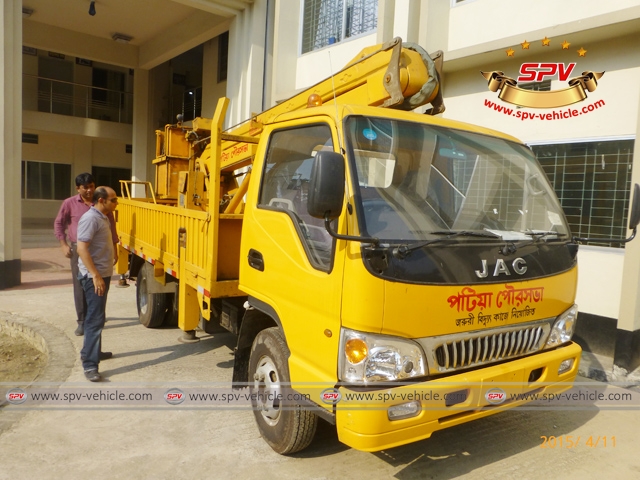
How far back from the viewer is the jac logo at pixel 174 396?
4.07 metres

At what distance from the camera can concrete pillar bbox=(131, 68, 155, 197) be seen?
15.5 meters

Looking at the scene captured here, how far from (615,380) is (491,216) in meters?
3.06

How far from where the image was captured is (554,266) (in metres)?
3.10

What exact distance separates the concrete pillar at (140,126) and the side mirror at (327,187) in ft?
46.5

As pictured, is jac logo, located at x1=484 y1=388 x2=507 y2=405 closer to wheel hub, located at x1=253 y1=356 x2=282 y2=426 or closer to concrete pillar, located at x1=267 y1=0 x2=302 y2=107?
wheel hub, located at x1=253 y1=356 x2=282 y2=426

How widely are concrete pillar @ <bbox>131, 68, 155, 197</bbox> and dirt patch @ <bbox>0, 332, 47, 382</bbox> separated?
1009 cm

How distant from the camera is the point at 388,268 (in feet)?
8.14

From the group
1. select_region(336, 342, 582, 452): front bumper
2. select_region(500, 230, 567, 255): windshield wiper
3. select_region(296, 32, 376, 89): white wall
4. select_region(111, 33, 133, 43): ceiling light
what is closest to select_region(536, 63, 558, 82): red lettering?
select_region(296, 32, 376, 89): white wall

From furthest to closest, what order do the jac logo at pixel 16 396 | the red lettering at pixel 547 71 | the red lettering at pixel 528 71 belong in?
the red lettering at pixel 528 71, the red lettering at pixel 547 71, the jac logo at pixel 16 396

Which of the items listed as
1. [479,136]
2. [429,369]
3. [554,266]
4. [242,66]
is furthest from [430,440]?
[242,66]

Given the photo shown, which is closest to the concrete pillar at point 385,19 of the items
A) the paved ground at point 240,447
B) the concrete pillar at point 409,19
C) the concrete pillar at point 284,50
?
the concrete pillar at point 409,19

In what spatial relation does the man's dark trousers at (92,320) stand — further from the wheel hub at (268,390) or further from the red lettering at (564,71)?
the red lettering at (564,71)

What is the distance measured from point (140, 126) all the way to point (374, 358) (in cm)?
1529

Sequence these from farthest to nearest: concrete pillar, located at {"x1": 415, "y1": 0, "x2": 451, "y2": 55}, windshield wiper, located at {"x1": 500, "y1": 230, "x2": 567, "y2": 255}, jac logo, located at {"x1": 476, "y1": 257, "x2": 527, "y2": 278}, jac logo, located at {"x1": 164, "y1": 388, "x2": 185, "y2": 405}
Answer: concrete pillar, located at {"x1": 415, "y1": 0, "x2": 451, "y2": 55}
jac logo, located at {"x1": 164, "y1": 388, "x2": 185, "y2": 405}
windshield wiper, located at {"x1": 500, "y1": 230, "x2": 567, "y2": 255}
jac logo, located at {"x1": 476, "y1": 257, "x2": 527, "y2": 278}
